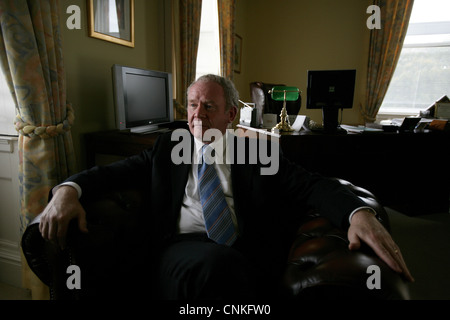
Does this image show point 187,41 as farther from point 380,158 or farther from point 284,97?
point 380,158

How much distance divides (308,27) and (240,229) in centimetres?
506

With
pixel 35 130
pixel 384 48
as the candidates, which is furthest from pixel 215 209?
pixel 384 48

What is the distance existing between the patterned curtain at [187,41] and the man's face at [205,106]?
193cm

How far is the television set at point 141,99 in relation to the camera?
6.76 feet

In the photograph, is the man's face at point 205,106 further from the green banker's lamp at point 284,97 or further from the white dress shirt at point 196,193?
the green banker's lamp at point 284,97

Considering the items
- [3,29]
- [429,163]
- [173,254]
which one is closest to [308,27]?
[429,163]

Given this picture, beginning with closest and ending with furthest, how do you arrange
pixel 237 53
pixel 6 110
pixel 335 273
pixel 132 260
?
pixel 335 273 → pixel 132 260 → pixel 6 110 → pixel 237 53

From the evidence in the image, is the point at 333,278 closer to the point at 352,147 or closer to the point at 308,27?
the point at 352,147

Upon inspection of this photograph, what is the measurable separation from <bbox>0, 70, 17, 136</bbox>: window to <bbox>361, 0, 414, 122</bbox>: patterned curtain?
5.08 meters

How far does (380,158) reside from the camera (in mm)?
2797

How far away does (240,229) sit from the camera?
1.29m

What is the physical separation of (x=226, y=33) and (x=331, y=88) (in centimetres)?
254

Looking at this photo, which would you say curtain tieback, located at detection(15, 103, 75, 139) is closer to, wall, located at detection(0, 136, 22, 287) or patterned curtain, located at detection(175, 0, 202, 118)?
wall, located at detection(0, 136, 22, 287)

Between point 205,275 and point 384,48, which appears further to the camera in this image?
point 384,48
